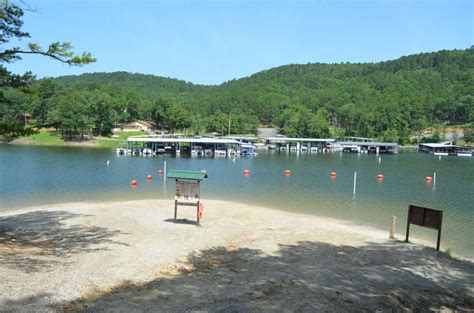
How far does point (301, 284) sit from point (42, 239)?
33.6ft

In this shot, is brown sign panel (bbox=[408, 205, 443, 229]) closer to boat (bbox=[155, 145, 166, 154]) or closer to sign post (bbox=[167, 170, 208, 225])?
sign post (bbox=[167, 170, 208, 225])

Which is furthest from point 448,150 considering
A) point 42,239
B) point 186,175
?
point 42,239

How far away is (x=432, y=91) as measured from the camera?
19500 centimetres

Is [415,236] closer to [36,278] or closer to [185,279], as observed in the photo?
[185,279]

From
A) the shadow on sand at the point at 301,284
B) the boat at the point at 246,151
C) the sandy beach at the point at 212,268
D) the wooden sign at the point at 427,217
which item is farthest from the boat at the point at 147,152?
the wooden sign at the point at 427,217

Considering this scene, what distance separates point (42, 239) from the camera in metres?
15.8

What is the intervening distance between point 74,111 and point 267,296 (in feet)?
358

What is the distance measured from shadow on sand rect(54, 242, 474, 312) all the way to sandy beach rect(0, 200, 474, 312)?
0.09 feet

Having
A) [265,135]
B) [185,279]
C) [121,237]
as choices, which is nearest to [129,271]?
[185,279]

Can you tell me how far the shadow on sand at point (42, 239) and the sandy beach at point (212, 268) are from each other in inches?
1.5

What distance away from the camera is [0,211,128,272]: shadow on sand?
11984 mm

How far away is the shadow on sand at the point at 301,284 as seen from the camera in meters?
9.16

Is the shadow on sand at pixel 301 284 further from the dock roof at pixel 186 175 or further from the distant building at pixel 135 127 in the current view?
the distant building at pixel 135 127

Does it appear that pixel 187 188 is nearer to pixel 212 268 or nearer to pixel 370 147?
pixel 212 268
